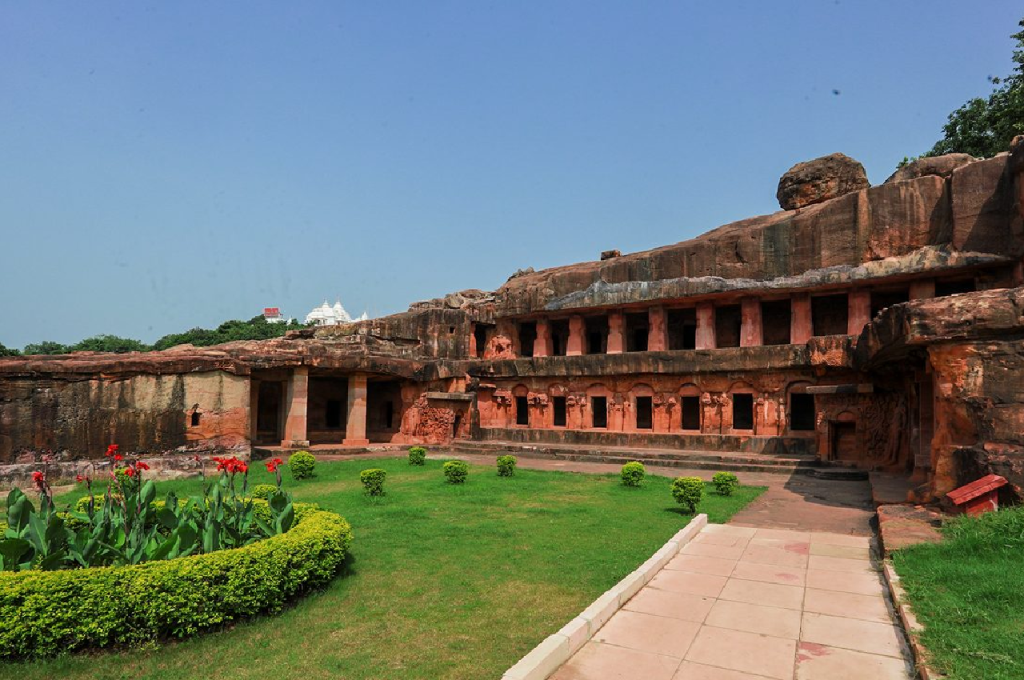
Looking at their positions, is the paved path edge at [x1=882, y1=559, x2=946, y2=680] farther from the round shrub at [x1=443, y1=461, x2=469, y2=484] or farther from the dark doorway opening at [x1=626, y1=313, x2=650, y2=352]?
the dark doorway opening at [x1=626, y1=313, x2=650, y2=352]

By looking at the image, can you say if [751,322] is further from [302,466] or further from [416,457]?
[302,466]

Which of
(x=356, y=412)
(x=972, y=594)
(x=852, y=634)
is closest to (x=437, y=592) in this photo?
(x=852, y=634)

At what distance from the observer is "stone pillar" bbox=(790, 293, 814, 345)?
20.5 metres

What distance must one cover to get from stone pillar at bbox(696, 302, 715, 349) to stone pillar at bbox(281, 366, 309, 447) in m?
14.3

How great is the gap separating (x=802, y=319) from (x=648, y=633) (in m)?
18.2

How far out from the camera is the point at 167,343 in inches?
2068

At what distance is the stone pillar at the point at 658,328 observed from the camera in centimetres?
2347

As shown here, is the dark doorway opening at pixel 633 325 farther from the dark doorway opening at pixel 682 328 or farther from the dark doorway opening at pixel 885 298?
the dark doorway opening at pixel 885 298

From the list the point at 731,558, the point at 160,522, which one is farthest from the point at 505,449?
the point at 160,522

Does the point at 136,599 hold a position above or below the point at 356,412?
Answer: below

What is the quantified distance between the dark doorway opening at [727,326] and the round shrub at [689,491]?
14.9m

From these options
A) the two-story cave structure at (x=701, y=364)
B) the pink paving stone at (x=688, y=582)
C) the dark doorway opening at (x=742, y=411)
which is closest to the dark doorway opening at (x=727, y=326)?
Result: the two-story cave structure at (x=701, y=364)

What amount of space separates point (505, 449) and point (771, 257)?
11.8 meters

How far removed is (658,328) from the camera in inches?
931
